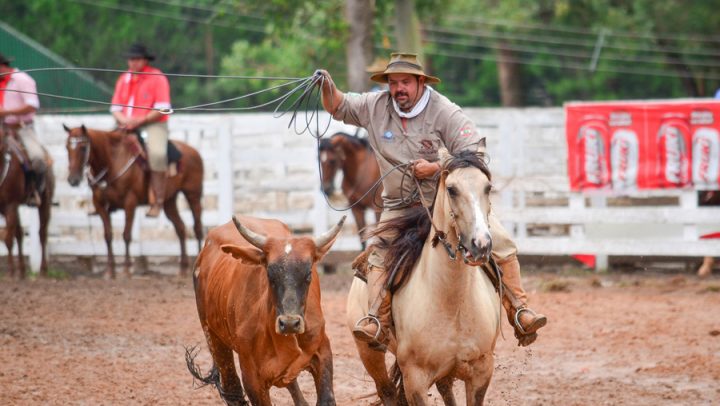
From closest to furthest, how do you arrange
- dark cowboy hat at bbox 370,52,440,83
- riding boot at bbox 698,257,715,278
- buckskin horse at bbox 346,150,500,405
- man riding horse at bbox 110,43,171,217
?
1. buckskin horse at bbox 346,150,500,405
2. dark cowboy hat at bbox 370,52,440,83
3. riding boot at bbox 698,257,715,278
4. man riding horse at bbox 110,43,171,217

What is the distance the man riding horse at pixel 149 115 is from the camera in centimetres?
1420

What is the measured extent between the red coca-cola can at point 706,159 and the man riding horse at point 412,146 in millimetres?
7985

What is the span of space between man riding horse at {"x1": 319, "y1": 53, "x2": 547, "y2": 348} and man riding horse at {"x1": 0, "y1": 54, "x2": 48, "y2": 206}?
8343 millimetres

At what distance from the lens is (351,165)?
15.1 metres

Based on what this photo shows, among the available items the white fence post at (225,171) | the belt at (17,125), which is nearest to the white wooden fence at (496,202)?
the white fence post at (225,171)

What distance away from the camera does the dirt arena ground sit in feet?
26.9

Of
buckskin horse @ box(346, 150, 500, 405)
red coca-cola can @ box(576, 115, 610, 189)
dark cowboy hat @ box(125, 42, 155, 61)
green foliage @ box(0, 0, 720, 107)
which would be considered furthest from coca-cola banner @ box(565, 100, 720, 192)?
green foliage @ box(0, 0, 720, 107)

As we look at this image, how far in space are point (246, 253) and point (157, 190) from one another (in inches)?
328

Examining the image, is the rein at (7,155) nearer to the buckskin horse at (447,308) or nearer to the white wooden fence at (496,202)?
the white wooden fence at (496,202)

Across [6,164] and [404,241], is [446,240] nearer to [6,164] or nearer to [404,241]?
[404,241]

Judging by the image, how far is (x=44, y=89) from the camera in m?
25.6

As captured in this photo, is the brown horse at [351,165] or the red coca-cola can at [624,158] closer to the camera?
the red coca-cola can at [624,158]

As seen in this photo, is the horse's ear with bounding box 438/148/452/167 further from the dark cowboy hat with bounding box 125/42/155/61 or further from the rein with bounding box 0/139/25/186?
the rein with bounding box 0/139/25/186

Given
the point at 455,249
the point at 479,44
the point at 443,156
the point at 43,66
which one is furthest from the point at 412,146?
the point at 479,44
